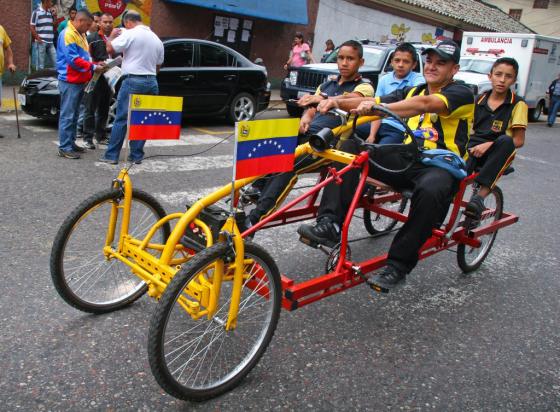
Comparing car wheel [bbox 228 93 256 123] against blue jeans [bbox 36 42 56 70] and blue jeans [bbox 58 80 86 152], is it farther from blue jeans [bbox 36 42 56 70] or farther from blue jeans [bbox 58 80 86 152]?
blue jeans [bbox 36 42 56 70]

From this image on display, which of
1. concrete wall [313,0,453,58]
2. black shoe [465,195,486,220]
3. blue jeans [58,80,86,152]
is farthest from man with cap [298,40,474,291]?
concrete wall [313,0,453,58]

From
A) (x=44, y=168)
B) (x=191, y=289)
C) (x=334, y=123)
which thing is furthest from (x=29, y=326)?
(x=44, y=168)

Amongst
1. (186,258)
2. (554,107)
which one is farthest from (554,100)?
(186,258)

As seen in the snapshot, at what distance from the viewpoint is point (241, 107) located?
11.4 metres

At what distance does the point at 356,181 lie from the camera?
384 centimetres

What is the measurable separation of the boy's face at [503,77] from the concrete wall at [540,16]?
38083 millimetres

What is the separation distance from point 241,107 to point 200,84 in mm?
1375

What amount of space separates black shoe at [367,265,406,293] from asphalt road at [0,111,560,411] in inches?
14.4

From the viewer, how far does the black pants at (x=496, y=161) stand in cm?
450

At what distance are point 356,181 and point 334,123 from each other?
751mm

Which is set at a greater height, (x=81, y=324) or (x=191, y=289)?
(x=191, y=289)

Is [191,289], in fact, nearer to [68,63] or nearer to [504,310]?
[504,310]

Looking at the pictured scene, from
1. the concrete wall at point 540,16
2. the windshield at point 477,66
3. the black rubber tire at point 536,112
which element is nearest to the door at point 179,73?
the windshield at point 477,66

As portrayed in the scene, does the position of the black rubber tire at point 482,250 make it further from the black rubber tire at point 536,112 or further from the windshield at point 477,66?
the black rubber tire at point 536,112
